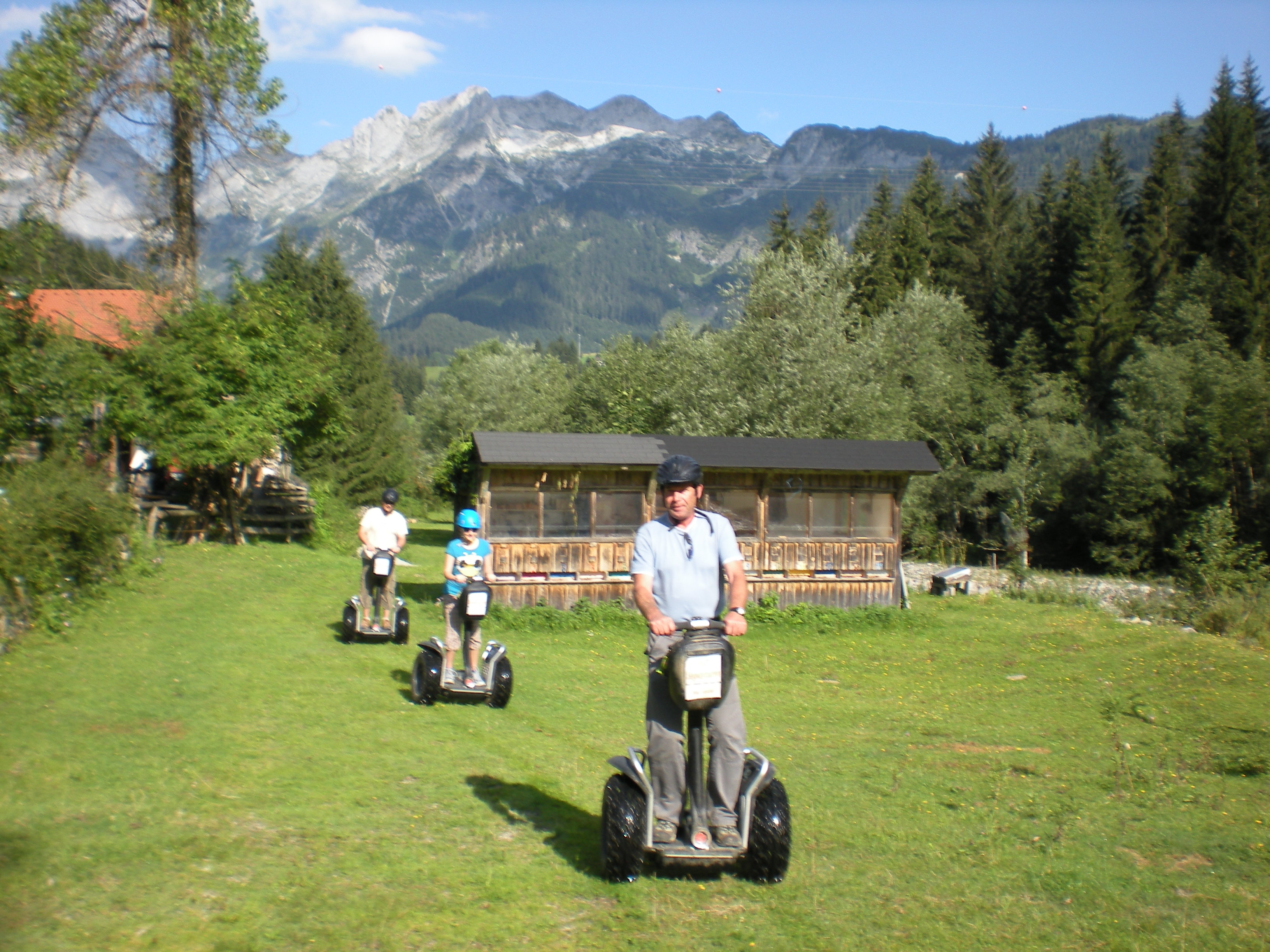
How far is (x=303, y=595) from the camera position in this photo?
54.9ft

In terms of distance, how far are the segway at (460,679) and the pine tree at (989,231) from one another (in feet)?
147

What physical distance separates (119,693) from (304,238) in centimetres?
3831

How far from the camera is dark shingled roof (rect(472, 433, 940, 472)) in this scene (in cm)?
1645

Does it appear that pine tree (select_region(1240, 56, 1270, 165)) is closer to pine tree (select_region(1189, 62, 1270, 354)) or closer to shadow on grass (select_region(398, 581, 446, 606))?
Answer: pine tree (select_region(1189, 62, 1270, 354))

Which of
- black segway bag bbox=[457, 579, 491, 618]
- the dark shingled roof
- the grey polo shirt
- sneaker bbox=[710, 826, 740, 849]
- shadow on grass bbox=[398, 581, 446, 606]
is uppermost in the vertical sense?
the dark shingled roof

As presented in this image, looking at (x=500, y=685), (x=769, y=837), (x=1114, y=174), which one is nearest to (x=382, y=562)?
(x=500, y=685)

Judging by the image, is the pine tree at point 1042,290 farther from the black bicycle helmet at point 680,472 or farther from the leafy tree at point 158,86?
the black bicycle helmet at point 680,472

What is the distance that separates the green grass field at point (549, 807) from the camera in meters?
4.43

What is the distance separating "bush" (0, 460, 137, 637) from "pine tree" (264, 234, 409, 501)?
25987 mm

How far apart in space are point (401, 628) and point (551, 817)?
710 cm

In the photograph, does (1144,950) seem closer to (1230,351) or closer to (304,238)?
(1230,351)

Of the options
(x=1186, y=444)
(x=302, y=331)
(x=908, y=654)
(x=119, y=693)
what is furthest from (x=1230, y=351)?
(x=119, y=693)

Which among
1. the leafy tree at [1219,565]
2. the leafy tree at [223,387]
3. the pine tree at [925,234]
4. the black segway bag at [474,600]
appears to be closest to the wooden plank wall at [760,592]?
the black segway bag at [474,600]

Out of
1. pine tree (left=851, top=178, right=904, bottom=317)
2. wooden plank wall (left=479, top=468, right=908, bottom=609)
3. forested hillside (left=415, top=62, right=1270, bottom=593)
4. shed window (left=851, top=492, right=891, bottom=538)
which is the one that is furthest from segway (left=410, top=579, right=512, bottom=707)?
pine tree (left=851, top=178, right=904, bottom=317)
